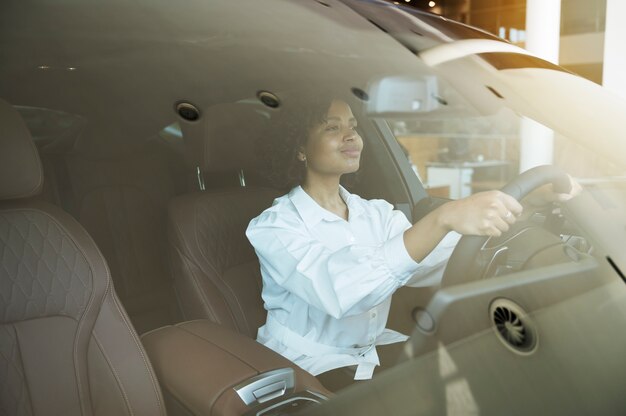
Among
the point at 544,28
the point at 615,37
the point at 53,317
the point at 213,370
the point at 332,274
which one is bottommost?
the point at 213,370

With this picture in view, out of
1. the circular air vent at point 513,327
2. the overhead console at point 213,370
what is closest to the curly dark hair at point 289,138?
the overhead console at point 213,370

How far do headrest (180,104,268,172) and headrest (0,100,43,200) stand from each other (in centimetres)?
29

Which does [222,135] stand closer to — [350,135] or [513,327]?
[350,135]

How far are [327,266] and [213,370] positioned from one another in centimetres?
32

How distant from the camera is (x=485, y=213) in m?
0.84

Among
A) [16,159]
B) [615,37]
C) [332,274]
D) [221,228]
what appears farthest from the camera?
[615,37]

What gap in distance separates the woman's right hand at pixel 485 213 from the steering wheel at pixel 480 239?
1 centimetres

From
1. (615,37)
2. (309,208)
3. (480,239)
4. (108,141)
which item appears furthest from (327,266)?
(615,37)

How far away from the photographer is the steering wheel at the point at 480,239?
2.72ft

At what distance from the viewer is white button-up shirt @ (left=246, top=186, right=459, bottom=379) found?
2.97 ft

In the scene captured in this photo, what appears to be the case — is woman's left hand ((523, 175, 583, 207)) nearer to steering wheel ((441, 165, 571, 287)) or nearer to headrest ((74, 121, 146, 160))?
steering wheel ((441, 165, 571, 287))

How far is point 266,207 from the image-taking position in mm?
1075

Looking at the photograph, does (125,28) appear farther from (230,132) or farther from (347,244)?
(347,244)

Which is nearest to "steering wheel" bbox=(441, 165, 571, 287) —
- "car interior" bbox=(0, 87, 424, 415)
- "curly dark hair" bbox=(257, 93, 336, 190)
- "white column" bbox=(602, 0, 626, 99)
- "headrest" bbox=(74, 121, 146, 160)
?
"car interior" bbox=(0, 87, 424, 415)
